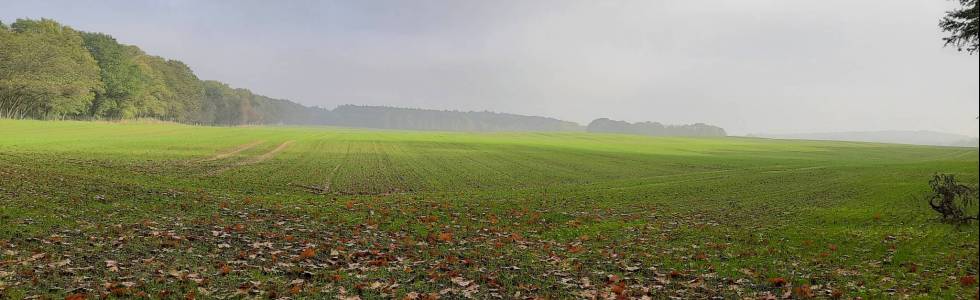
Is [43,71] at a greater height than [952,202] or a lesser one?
greater

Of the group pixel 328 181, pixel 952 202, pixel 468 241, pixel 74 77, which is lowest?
pixel 328 181

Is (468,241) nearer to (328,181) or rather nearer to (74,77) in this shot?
(328,181)

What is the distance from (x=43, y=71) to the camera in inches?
3482

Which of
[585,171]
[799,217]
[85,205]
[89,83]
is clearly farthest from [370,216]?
[89,83]

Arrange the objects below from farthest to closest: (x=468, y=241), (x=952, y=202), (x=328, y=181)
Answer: (x=328, y=181)
(x=952, y=202)
(x=468, y=241)

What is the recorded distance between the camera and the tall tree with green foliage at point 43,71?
85000 mm

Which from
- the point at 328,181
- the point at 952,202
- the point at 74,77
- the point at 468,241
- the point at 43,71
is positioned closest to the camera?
the point at 468,241

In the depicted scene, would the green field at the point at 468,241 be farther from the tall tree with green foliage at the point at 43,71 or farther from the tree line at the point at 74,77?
the tree line at the point at 74,77

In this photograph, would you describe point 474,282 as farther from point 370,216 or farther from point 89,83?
point 89,83

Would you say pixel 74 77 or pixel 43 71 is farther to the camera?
pixel 74 77

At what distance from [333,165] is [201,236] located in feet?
98.0

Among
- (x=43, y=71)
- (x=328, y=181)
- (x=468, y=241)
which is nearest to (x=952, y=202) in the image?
(x=468, y=241)

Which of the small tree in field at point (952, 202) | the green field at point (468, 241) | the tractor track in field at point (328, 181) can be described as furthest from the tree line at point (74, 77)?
the small tree in field at point (952, 202)

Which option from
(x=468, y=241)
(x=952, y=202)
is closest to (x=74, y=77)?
(x=468, y=241)
